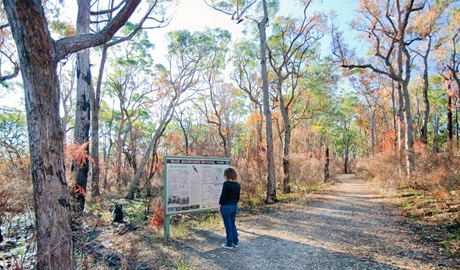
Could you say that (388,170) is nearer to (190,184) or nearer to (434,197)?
(434,197)

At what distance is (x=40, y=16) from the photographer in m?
3.03

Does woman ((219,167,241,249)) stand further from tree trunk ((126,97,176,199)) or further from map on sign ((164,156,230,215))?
tree trunk ((126,97,176,199))

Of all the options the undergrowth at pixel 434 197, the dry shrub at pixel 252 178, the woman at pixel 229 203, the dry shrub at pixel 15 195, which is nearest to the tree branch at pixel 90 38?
the woman at pixel 229 203

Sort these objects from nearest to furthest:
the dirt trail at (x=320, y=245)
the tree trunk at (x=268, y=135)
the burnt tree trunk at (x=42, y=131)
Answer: the burnt tree trunk at (x=42, y=131) → the dirt trail at (x=320, y=245) → the tree trunk at (x=268, y=135)

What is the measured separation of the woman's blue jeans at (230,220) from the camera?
5.45 metres

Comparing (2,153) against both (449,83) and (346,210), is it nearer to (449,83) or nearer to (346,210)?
(346,210)

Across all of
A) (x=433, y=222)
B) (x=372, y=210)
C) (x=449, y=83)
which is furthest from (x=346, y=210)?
(x=449, y=83)

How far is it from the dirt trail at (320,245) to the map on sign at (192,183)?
0.83m

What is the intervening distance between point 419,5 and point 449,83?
1206cm

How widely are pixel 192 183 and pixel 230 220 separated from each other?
6.84 ft

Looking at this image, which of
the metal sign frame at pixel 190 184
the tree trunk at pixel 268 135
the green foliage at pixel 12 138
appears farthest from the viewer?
the tree trunk at pixel 268 135

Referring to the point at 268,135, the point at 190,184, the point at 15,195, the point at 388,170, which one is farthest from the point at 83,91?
the point at 388,170

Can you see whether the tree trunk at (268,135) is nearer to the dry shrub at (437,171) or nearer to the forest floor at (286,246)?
the forest floor at (286,246)

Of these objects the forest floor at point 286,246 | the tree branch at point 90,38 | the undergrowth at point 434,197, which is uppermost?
the tree branch at point 90,38
